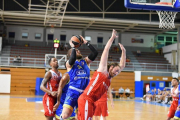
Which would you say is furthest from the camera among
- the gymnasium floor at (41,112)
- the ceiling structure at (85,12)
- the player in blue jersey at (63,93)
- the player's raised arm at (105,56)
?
the ceiling structure at (85,12)

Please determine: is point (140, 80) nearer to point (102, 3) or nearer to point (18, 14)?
Result: point (102, 3)

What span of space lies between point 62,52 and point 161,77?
11541 mm

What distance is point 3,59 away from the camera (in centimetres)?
2586

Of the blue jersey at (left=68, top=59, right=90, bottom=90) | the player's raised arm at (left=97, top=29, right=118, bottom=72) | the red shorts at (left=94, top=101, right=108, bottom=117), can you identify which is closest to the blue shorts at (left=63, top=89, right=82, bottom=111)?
the blue jersey at (left=68, top=59, right=90, bottom=90)

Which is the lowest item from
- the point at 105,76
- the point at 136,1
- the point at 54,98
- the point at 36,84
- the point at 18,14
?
the point at 36,84

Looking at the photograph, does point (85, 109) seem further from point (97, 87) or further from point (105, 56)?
point (105, 56)

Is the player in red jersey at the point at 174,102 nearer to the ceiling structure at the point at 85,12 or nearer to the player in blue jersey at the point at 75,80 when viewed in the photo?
the player in blue jersey at the point at 75,80

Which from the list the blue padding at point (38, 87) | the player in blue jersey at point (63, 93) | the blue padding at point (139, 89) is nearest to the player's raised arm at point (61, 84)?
the player in blue jersey at point (63, 93)

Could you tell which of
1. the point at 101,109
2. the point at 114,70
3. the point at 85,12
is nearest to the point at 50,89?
the point at 101,109

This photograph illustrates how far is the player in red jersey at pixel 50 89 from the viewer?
5559 mm

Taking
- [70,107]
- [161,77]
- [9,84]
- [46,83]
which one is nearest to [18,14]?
[9,84]

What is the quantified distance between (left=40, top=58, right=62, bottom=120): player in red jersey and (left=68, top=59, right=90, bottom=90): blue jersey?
102 centimetres

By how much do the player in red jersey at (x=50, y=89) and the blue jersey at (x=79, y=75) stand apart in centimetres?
102

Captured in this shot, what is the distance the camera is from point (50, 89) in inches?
229
